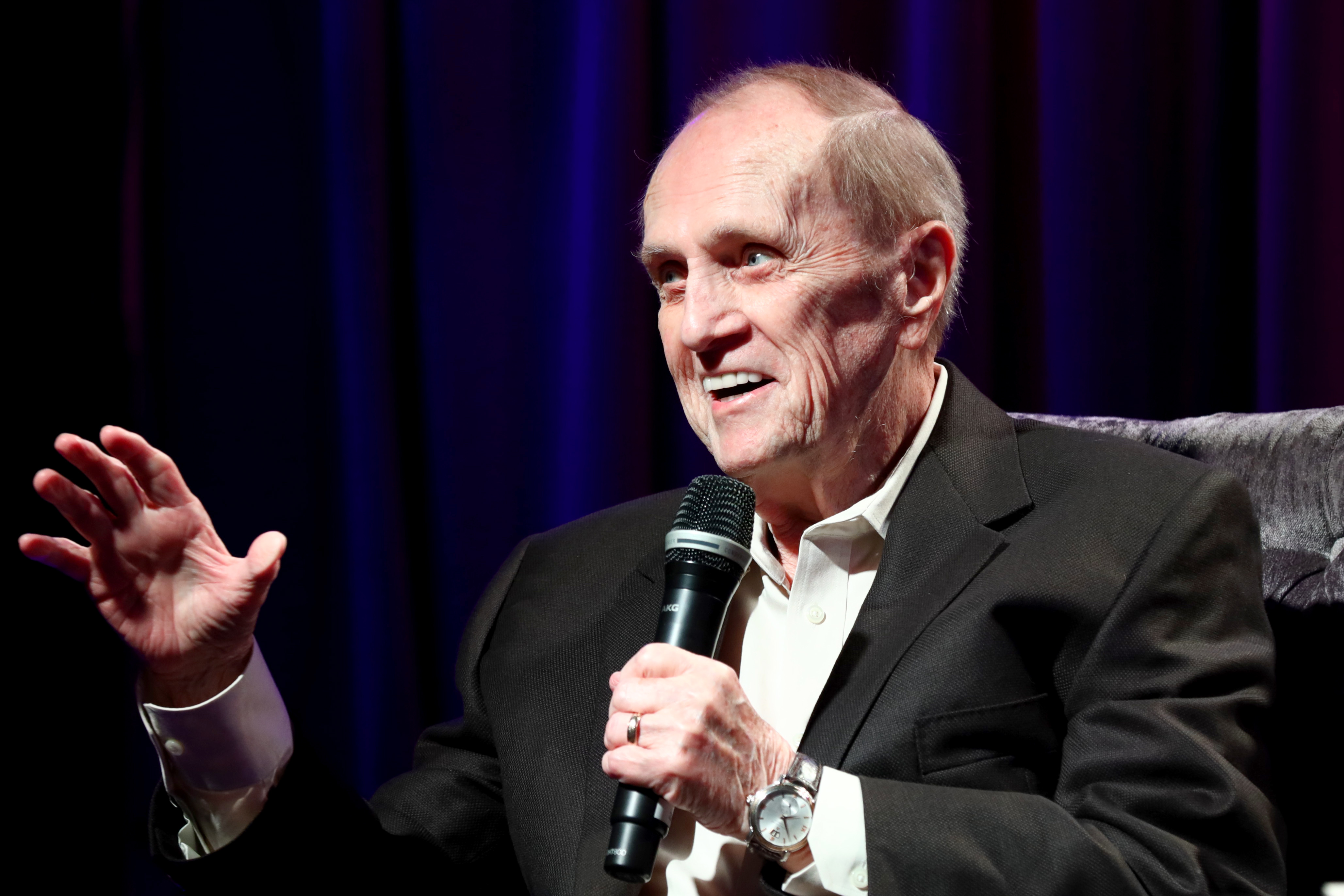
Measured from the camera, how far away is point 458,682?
1748 mm

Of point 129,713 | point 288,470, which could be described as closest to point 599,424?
point 288,470

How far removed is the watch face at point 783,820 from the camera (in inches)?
46.9

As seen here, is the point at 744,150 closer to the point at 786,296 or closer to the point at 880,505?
the point at 786,296

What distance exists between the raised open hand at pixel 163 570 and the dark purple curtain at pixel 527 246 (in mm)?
908

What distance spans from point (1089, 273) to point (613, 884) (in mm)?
1560

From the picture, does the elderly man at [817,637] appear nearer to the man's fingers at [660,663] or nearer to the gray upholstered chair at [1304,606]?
Answer: the man's fingers at [660,663]

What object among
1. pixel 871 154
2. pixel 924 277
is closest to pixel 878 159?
pixel 871 154

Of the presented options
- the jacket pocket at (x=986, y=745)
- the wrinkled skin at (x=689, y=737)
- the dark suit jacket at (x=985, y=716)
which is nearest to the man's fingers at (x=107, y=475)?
the dark suit jacket at (x=985, y=716)

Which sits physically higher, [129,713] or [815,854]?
[815,854]

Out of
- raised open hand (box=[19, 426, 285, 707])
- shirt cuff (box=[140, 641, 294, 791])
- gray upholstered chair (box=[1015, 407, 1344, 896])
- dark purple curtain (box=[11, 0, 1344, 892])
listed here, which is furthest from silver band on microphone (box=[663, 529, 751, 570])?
dark purple curtain (box=[11, 0, 1344, 892])

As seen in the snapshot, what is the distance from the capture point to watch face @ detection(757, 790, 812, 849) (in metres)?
1.19

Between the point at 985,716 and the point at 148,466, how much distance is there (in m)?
0.97

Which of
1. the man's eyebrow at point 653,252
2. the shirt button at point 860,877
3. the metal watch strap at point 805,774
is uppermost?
the man's eyebrow at point 653,252

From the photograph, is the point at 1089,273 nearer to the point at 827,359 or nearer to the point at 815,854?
the point at 827,359
